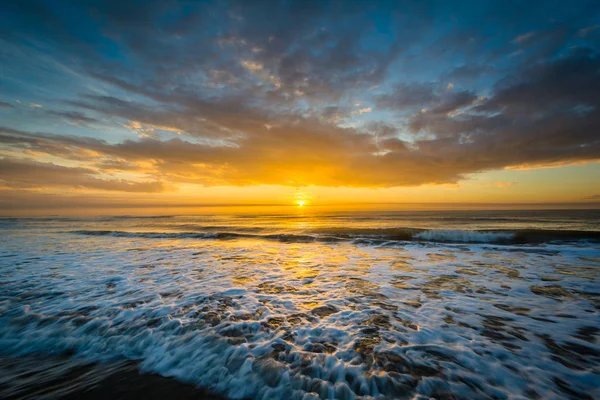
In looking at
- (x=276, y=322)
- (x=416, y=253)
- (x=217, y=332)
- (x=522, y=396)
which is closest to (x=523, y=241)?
(x=416, y=253)

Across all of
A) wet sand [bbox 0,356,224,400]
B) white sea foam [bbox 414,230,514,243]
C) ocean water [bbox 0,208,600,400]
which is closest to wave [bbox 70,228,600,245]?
white sea foam [bbox 414,230,514,243]

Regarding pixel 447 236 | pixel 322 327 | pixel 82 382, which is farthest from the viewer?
pixel 447 236

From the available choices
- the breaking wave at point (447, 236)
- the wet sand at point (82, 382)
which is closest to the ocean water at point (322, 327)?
the wet sand at point (82, 382)

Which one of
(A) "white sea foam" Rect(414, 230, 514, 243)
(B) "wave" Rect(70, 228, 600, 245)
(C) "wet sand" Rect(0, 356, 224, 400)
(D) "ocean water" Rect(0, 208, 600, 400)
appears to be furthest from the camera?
(A) "white sea foam" Rect(414, 230, 514, 243)

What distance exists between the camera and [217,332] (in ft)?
15.9

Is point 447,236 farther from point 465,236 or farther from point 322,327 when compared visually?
point 322,327

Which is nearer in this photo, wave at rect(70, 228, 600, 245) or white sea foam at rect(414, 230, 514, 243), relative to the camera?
wave at rect(70, 228, 600, 245)

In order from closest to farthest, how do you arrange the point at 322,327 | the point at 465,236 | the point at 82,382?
the point at 82,382 → the point at 322,327 → the point at 465,236


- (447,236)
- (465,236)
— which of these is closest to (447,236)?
(447,236)

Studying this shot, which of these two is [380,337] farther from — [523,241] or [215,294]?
[523,241]

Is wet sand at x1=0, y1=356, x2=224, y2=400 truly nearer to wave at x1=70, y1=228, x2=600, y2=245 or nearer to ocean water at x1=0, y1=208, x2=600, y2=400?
ocean water at x1=0, y1=208, x2=600, y2=400

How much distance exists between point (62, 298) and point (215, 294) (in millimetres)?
4136

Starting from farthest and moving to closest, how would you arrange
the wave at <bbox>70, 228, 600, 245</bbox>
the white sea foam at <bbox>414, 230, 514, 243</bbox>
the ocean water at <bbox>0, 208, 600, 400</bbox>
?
the white sea foam at <bbox>414, 230, 514, 243</bbox>, the wave at <bbox>70, 228, 600, 245</bbox>, the ocean water at <bbox>0, 208, 600, 400</bbox>

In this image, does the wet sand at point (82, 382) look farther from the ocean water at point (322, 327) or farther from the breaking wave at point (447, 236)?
the breaking wave at point (447, 236)
